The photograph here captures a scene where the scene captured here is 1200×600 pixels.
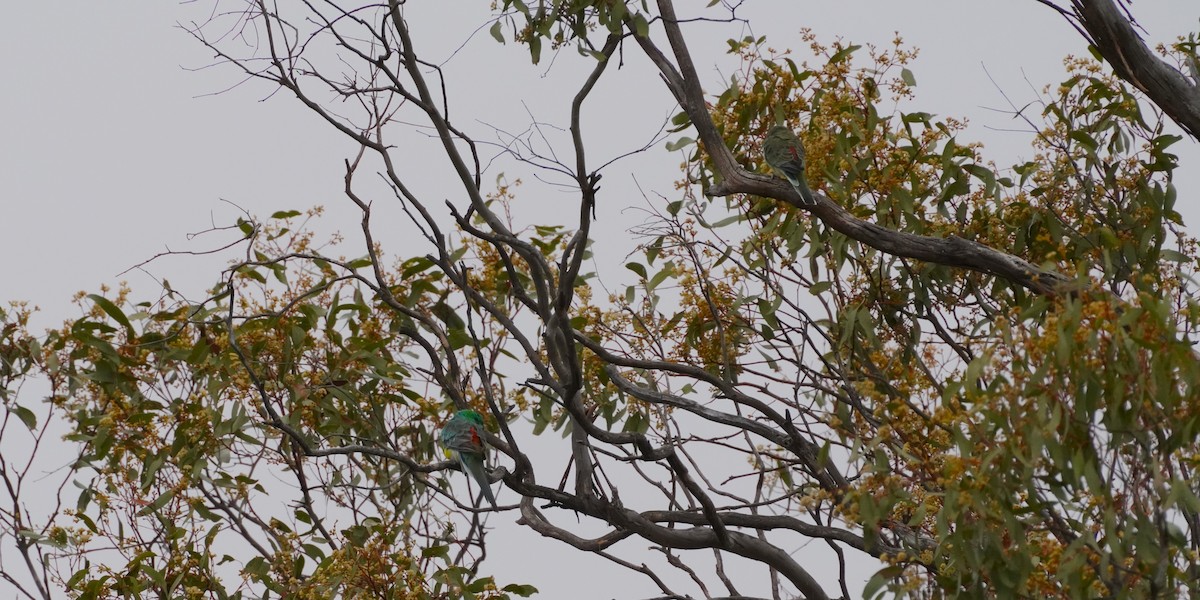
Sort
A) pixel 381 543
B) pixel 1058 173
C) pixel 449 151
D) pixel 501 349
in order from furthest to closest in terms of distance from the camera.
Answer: pixel 501 349 < pixel 1058 173 < pixel 381 543 < pixel 449 151

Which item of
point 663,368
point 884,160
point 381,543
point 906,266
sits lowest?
point 381,543

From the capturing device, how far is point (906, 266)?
479 centimetres

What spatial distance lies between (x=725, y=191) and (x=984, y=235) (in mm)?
1194

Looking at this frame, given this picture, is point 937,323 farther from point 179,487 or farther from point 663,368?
point 179,487

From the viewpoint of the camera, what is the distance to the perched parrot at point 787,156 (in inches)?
175

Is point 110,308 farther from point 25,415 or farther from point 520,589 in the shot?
point 520,589

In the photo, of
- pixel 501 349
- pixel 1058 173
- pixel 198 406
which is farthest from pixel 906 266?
pixel 198 406

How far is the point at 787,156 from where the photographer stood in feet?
15.1

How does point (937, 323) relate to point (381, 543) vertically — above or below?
above

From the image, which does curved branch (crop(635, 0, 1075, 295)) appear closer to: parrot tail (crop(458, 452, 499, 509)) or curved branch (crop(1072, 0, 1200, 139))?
curved branch (crop(1072, 0, 1200, 139))

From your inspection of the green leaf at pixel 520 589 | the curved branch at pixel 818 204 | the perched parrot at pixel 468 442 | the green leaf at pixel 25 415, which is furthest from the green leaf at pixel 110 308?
the curved branch at pixel 818 204

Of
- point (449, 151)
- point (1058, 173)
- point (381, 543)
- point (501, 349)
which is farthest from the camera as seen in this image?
point (501, 349)

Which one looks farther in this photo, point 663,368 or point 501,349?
point 501,349

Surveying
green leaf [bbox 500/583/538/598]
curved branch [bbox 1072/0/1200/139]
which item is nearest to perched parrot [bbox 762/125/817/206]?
curved branch [bbox 1072/0/1200/139]
